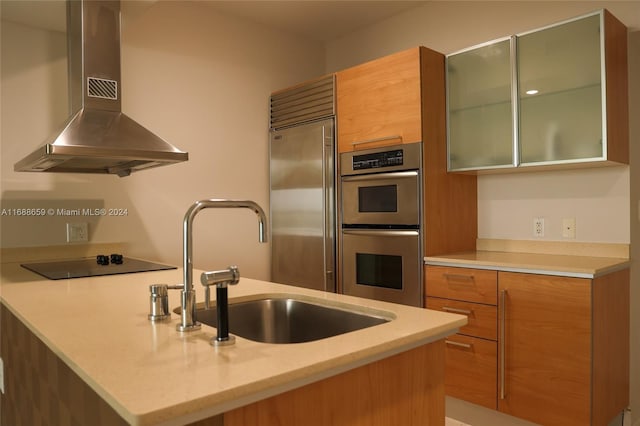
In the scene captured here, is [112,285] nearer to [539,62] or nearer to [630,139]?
[539,62]

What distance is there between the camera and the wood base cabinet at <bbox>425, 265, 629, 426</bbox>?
2045 millimetres

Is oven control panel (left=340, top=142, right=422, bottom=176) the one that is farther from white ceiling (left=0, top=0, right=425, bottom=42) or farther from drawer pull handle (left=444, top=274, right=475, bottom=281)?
white ceiling (left=0, top=0, right=425, bottom=42)

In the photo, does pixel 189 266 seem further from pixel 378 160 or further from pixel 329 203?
pixel 329 203

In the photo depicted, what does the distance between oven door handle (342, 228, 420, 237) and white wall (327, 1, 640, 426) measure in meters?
0.59

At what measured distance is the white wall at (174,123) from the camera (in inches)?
102

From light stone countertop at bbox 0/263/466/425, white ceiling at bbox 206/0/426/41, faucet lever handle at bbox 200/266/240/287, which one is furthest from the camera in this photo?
white ceiling at bbox 206/0/426/41

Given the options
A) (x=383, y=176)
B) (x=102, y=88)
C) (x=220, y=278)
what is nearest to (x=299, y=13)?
(x=383, y=176)

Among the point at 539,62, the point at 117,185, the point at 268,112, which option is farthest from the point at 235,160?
the point at 539,62

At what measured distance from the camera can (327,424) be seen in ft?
3.10

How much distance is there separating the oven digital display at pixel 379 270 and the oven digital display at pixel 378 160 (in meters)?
0.56

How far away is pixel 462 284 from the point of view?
8.07 feet

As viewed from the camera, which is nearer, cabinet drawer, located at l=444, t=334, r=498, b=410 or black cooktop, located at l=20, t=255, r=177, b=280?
black cooktop, located at l=20, t=255, r=177, b=280

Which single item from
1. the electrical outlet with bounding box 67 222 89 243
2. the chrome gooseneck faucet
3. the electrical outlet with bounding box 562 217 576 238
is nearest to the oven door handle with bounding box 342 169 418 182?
the electrical outlet with bounding box 562 217 576 238

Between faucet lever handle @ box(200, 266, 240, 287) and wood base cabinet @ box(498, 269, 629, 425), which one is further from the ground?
faucet lever handle @ box(200, 266, 240, 287)
